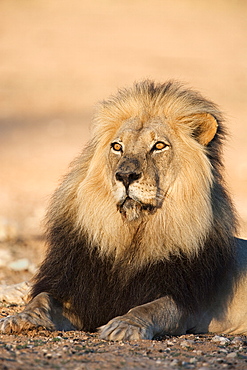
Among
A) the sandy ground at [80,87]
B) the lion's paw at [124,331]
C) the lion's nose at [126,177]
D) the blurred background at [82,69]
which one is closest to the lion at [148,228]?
the lion's nose at [126,177]

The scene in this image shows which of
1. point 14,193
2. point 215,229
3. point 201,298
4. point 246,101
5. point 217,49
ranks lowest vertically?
point 14,193

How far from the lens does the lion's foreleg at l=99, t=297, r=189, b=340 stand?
4035 millimetres

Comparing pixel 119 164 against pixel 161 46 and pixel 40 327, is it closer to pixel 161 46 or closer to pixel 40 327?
pixel 40 327

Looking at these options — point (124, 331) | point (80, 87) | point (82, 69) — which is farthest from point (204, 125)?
point (82, 69)

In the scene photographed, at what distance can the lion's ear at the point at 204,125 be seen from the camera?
480 centimetres

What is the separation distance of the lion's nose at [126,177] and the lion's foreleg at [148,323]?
71 centimetres

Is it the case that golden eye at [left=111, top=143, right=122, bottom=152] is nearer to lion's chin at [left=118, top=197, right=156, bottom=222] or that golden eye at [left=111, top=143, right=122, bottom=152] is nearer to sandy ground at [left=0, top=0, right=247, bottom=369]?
lion's chin at [left=118, top=197, right=156, bottom=222]

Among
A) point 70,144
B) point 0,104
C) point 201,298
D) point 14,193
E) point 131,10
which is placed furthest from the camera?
point 131,10

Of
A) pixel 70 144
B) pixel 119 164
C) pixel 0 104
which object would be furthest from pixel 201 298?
pixel 0 104

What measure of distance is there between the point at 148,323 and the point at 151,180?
0.85 metres

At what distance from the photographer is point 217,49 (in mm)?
33031

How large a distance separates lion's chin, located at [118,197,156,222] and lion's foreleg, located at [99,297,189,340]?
0.52 m

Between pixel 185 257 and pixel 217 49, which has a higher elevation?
pixel 217 49

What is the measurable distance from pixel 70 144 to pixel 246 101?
8.44m
